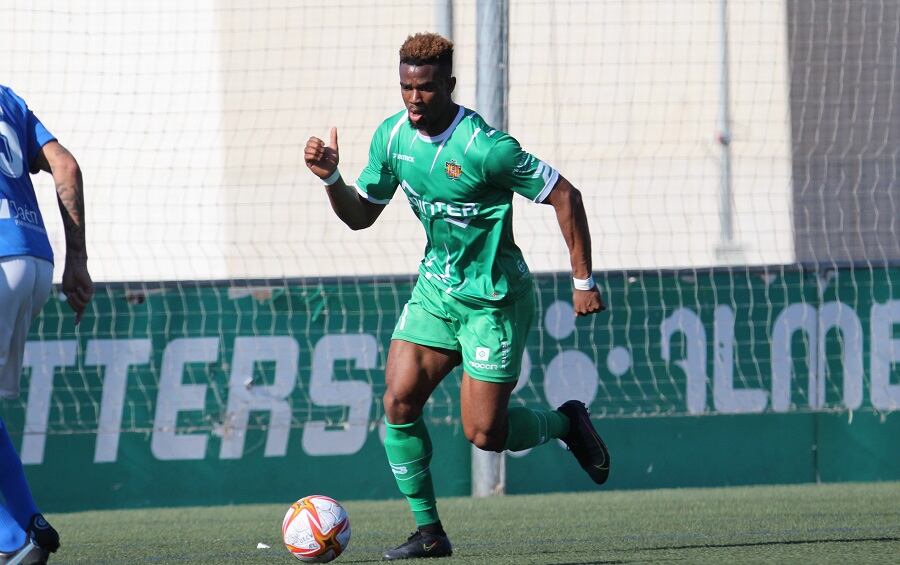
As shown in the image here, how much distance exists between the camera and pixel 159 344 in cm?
886

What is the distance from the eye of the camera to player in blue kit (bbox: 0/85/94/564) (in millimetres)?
4742

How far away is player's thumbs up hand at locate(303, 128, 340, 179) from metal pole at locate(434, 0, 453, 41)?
147 inches

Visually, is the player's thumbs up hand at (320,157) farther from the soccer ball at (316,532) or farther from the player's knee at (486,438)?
the soccer ball at (316,532)

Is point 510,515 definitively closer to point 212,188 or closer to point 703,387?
point 703,387

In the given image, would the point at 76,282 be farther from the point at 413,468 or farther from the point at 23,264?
the point at 413,468

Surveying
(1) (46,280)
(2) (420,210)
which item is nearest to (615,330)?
(2) (420,210)

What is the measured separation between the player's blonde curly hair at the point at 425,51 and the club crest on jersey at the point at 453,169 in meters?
0.37

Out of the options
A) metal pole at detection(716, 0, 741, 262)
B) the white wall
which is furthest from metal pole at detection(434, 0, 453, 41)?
metal pole at detection(716, 0, 741, 262)

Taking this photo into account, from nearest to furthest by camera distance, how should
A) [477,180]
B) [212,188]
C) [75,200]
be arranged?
1. [75,200]
2. [477,180]
3. [212,188]

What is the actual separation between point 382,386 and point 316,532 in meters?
3.71

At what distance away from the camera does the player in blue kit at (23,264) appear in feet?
15.6

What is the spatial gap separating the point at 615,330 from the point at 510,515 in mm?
1986

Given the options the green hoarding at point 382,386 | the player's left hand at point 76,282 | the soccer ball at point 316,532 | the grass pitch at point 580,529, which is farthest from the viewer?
the green hoarding at point 382,386

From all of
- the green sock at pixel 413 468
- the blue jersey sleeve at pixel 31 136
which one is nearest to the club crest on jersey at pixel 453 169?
the green sock at pixel 413 468
